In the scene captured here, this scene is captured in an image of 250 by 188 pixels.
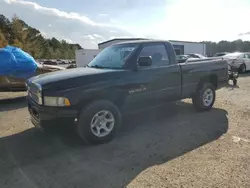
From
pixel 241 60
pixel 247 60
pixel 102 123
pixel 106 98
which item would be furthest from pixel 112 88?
pixel 247 60

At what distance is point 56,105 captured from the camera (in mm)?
3740

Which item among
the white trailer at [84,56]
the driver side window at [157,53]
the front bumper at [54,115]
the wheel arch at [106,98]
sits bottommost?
the front bumper at [54,115]

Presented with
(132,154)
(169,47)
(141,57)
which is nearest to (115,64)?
(141,57)

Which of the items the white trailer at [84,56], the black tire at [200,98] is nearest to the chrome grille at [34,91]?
the black tire at [200,98]

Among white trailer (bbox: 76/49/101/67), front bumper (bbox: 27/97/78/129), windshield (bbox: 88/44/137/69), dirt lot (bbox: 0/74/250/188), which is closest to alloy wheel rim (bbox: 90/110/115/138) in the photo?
dirt lot (bbox: 0/74/250/188)

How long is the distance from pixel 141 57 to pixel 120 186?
2534mm

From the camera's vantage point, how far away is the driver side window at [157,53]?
5.05 meters

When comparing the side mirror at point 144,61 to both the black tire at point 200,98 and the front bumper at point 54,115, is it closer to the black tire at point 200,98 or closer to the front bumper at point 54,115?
the front bumper at point 54,115

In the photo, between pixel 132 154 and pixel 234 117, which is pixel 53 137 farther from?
pixel 234 117

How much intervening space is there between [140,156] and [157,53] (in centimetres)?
253

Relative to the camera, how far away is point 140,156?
3.74 meters

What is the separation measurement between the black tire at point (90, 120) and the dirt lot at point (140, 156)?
15 centimetres

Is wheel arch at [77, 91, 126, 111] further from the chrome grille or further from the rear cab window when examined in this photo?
the rear cab window

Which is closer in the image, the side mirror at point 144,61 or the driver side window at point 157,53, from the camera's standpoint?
the side mirror at point 144,61
